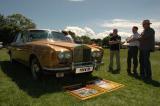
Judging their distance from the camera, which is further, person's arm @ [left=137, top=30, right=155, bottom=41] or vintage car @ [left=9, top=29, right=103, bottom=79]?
person's arm @ [left=137, top=30, right=155, bottom=41]

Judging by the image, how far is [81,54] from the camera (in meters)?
6.24

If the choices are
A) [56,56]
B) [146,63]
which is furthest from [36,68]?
[146,63]

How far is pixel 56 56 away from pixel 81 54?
0.88 meters

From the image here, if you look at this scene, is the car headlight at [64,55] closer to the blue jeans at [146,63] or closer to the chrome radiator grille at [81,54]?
the chrome radiator grille at [81,54]

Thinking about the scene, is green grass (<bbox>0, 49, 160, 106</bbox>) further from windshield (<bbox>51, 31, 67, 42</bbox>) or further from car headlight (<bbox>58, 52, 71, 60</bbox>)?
windshield (<bbox>51, 31, 67, 42</bbox>)

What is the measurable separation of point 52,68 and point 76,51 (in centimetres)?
87

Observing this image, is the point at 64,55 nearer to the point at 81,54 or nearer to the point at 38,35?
the point at 81,54

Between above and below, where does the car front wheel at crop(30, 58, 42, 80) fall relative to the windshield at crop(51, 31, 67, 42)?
below

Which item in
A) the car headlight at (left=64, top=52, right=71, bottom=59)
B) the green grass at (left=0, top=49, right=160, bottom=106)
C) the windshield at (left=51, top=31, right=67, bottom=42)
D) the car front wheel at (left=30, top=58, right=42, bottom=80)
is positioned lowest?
the green grass at (left=0, top=49, right=160, bottom=106)

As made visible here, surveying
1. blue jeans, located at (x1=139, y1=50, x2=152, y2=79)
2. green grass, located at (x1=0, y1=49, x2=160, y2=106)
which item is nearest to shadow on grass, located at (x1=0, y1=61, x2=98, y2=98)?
green grass, located at (x1=0, y1=49, x2=160, y2=106)

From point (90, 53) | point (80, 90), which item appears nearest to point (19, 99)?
point (80, 90)

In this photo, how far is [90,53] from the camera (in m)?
6.52

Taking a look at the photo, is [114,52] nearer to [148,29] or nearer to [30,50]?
[148,29]

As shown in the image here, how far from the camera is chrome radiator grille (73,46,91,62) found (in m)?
6.09
